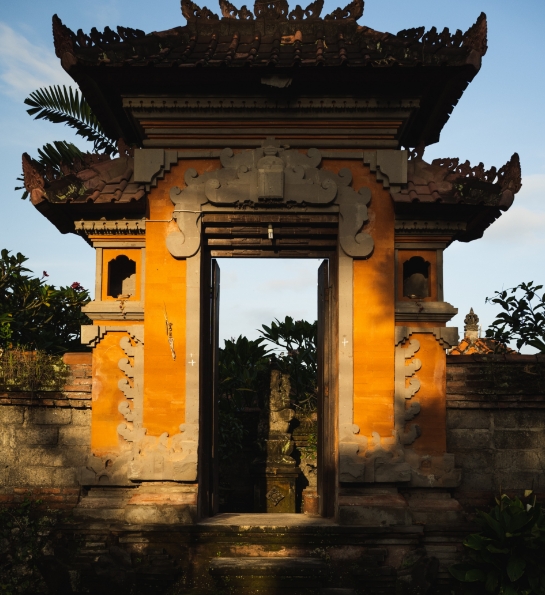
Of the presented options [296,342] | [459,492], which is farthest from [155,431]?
[296,342]

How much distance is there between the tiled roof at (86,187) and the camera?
377 inches

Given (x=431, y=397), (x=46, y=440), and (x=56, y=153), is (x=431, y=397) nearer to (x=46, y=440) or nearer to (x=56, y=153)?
(x=46, y=440)

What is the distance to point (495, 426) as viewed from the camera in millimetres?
9898

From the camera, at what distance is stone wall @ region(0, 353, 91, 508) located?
9.77m

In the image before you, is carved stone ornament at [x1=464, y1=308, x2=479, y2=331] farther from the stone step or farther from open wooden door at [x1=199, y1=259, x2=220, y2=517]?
the stone step

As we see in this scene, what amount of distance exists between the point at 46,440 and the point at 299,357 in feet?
28.9

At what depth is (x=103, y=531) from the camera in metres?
9.08

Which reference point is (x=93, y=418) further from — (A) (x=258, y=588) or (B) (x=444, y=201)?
(B) (x=444, y=201)

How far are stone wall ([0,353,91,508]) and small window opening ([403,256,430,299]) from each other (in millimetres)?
3964

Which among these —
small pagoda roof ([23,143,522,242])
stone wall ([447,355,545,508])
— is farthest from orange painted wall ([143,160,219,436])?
stone wall ([447,355,545,508])

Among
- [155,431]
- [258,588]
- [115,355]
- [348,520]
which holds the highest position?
[115,355]

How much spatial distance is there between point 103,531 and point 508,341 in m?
5.65

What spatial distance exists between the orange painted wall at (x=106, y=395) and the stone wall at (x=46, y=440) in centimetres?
24

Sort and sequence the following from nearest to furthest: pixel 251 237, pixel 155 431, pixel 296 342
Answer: pixel 155 431 < pixel 251 237 < pixel 296 342
